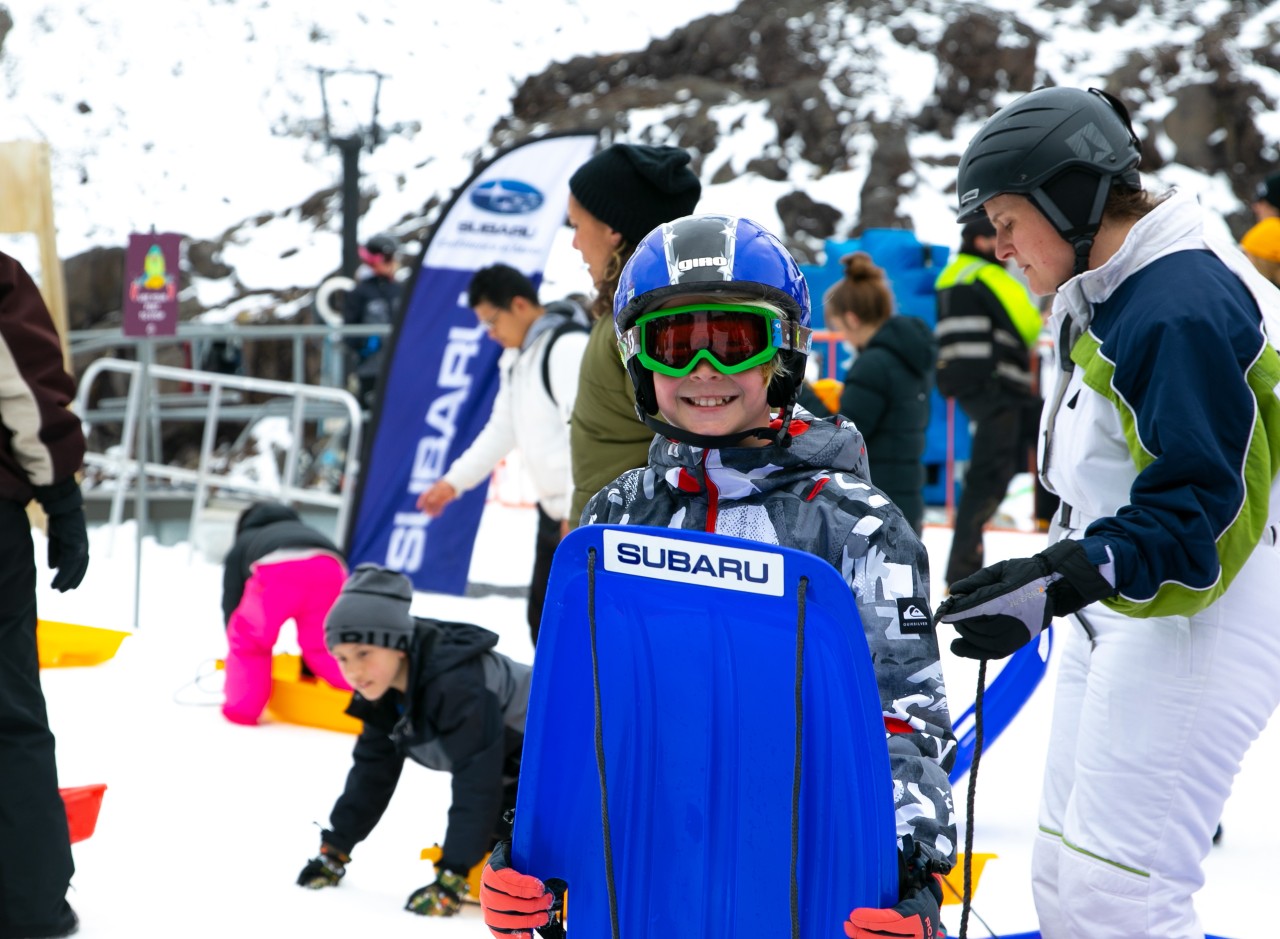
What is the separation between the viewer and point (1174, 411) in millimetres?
A: 1904

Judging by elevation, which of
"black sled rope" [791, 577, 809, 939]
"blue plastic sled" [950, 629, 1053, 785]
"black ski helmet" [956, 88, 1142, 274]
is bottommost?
"blue plastic sled" [950, 629, 1053, 785]

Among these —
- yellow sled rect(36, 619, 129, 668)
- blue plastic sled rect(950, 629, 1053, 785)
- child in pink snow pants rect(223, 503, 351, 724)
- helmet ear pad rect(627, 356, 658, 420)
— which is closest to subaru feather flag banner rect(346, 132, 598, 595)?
yellow sled rect(36, 619, 129, 668)

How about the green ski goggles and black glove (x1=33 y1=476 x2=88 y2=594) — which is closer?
the green ski goggles

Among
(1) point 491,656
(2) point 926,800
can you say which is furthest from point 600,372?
(2) point 926,800

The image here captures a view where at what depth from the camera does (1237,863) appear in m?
3.90

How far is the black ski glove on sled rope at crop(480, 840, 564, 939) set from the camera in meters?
1.55

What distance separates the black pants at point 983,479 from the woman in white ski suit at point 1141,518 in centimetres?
445

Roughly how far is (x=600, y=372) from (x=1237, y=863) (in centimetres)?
226

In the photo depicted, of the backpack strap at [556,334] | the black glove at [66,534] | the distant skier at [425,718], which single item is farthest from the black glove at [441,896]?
the backpack strap at [556,334]

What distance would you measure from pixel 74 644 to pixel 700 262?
5235 millimetres

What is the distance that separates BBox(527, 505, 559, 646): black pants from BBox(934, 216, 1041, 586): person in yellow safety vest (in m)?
2.40

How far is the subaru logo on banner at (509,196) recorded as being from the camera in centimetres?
737

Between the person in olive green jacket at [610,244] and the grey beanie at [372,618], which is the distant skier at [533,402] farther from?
the person in olive green jacket at [610,244]

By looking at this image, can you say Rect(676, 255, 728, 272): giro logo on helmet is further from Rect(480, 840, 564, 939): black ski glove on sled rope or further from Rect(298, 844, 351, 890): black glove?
Rect(298, 844, 351, 890): black glove
